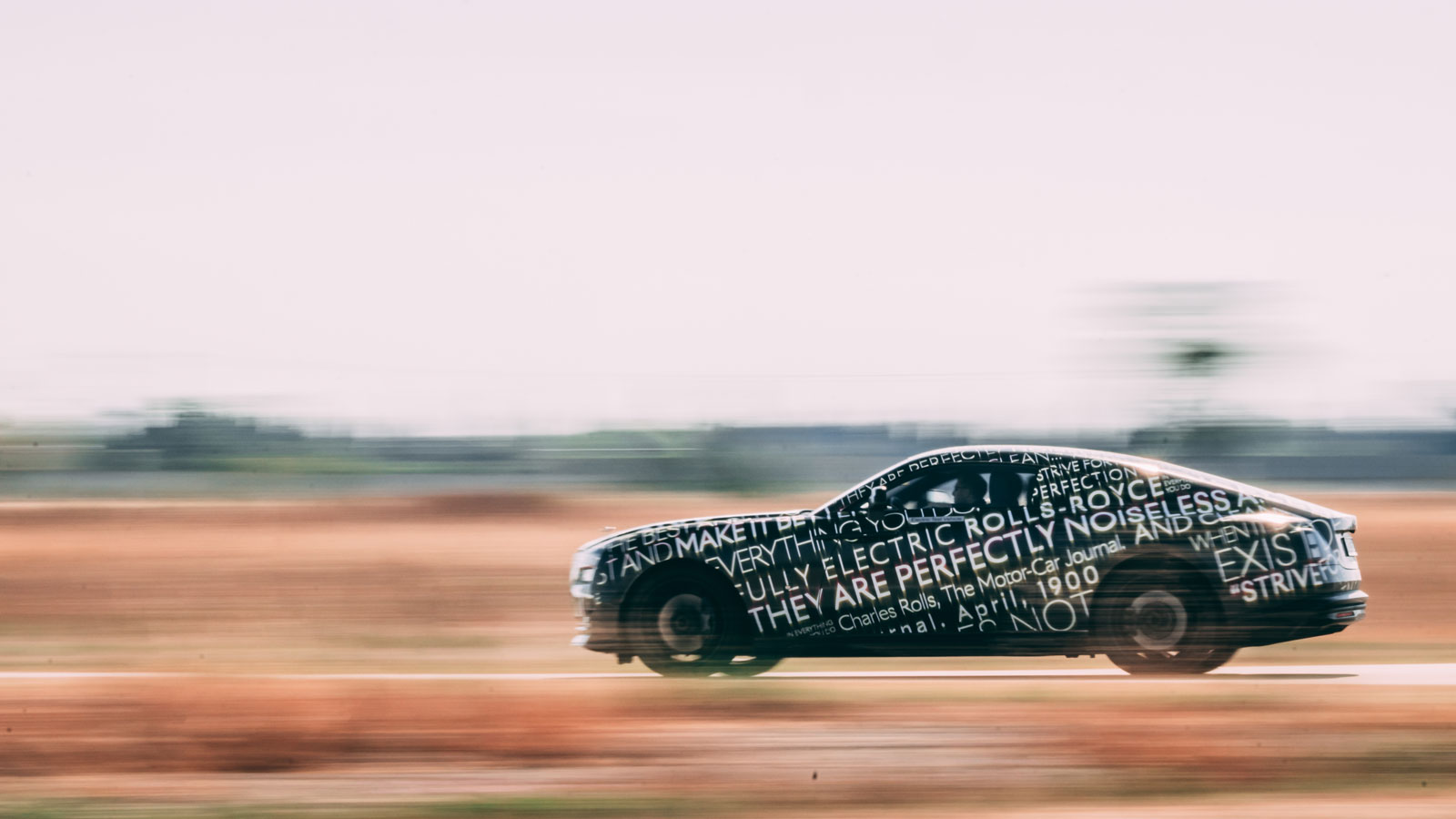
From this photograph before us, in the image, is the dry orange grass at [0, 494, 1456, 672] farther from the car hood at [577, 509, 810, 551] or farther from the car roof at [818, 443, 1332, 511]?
the car roof at [818, 443, 1332, 511]

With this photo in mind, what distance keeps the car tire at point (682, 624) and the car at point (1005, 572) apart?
1 cm

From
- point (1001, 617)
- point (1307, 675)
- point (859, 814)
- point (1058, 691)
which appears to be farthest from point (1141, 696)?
point (859, 814)

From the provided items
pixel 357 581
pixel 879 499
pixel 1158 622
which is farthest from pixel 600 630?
pixel 357 581

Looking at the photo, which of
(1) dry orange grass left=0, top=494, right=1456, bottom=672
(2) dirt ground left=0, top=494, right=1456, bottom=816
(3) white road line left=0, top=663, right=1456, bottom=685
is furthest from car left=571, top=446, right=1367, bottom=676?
(1) dry orange grass left=0, top=494, right=1456, bottom=672

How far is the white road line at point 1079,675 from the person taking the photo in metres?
8.70

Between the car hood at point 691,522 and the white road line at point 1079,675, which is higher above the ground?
the car hood at point 691,522

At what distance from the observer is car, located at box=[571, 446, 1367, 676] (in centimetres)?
882

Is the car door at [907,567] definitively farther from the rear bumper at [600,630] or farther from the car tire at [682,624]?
the rear bumper at [600,630]

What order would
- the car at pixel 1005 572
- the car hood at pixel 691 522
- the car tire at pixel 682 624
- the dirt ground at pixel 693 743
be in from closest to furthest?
the dirt ground at pixel 693 743
the car at pixel 1005 572
the car tire at pixel 682 624
the car hood at pixel 691 522

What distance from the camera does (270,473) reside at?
18875mm

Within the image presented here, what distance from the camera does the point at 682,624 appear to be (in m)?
9.27

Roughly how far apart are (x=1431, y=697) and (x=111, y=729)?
651cm

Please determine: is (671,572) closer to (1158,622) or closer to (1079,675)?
(1079,675)

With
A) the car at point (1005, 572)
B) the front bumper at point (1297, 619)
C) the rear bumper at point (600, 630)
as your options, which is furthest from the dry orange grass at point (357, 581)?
the front bumper at point (1297, 619)
